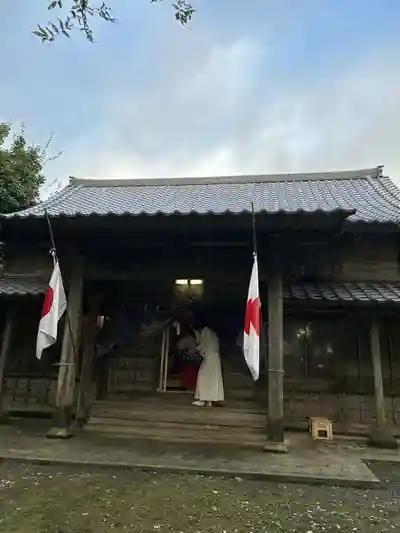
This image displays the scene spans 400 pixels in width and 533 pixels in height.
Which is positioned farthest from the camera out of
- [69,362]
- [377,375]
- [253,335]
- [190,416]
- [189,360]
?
[189,360]

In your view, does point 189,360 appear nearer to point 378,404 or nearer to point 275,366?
point 275,366

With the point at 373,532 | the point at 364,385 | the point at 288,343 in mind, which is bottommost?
the point at 373,532

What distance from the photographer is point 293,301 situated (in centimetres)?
729

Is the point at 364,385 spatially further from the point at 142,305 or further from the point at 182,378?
the point at 142,305

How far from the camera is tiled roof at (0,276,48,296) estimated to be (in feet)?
26.2

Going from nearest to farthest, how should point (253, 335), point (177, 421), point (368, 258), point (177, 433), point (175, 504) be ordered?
point (175, 504)
point (253, 335)
point (177, 433)
point (177, 421)
point (368, 258)

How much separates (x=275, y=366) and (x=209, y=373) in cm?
206

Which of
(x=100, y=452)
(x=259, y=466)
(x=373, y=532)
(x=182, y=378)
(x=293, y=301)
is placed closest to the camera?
(x=373, y=532)

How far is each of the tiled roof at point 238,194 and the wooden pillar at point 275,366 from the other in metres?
2.50

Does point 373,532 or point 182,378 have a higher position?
point 182,378

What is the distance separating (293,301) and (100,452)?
3.78 m

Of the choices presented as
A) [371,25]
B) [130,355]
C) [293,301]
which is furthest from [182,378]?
[371,25]

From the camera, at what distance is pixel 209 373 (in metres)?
8.15

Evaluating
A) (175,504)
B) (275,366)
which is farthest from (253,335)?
(175,504)
